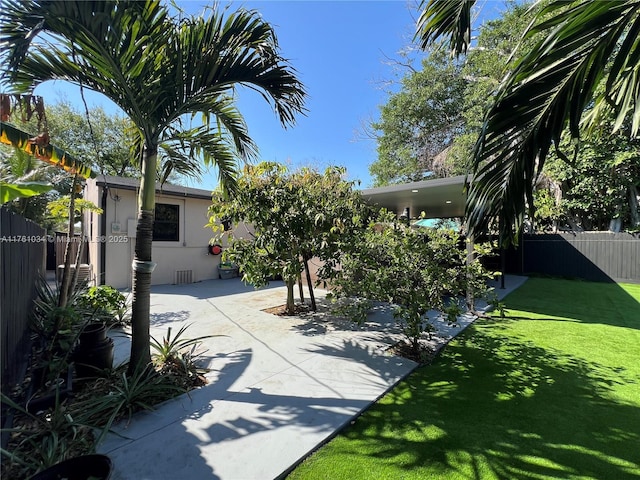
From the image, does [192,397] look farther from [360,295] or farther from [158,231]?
[158,231]

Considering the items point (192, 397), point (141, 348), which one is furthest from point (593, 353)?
point (141, 348)

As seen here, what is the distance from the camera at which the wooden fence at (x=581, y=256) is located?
40.3ft

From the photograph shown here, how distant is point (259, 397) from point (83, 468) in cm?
167

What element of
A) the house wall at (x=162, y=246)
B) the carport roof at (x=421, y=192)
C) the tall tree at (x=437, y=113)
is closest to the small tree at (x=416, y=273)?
the carport roof at (x=421, y=192)

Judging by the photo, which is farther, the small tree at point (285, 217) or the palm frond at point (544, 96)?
the small tree at point (285, 217)

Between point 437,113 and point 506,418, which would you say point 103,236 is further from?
point 437,113

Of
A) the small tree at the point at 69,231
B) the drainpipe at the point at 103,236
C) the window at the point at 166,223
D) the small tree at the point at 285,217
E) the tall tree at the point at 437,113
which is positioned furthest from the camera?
the tall tree at the point at 437,113

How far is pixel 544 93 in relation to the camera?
229 cm

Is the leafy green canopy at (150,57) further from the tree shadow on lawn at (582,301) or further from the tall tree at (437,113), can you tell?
the tall tree at (437,113)

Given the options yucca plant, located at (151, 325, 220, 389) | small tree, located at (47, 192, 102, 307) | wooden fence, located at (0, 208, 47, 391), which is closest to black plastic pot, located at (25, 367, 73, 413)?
wooden fence, located at (0, 208, 47, 391)

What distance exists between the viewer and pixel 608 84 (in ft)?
6.45

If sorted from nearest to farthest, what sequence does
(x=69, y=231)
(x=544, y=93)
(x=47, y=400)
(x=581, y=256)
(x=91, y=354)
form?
(x=544, y=93) → (x=47, y=400) → (x=91, y=354) → (x=69, y=231) → (x=581, y=256)

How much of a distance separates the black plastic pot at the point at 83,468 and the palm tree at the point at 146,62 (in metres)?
1.46

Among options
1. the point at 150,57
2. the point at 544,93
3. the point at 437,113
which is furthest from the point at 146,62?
the point at 437,113
